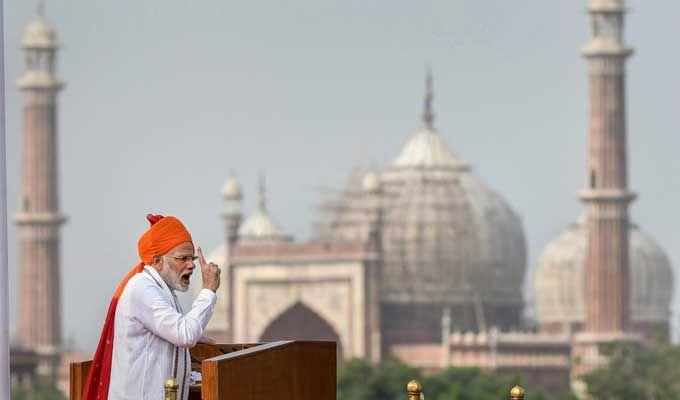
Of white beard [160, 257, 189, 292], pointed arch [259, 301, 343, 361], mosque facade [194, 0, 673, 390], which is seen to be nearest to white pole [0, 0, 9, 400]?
white beard [160, 257, 189, 292]

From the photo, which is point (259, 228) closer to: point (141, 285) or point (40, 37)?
point (40, 37)

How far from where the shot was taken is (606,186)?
182 feet

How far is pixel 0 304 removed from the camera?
18.5 ft

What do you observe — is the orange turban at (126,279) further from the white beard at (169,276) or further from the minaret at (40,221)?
the minaret at (40,221)

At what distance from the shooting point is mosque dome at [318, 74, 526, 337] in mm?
61531

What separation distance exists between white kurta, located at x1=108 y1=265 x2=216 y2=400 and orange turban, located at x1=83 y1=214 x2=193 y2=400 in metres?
0.02

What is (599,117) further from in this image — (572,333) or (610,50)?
(572,333)

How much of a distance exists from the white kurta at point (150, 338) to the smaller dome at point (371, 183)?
55.1 meters

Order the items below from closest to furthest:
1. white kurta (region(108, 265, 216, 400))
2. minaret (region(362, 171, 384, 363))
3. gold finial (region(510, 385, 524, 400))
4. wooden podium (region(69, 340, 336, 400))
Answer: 1. wooden podium (region(69, 340, 336, 400))
2. gold finial (region(510, 385, 524, 400))
3. white kurta (region(108, 265, 216, 400))
4. minaret (region(362, 171, 384, 363))

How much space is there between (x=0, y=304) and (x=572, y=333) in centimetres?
5402

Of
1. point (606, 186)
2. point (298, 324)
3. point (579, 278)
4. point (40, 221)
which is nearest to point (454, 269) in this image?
point (579, 278)

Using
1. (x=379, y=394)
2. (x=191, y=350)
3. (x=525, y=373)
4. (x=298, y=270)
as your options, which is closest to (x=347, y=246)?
(x=298, y=270)

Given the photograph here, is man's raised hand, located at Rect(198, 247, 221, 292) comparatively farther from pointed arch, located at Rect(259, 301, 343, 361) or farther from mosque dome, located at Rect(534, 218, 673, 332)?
mosque dome, located at Rect(534, 218, 673, 332)

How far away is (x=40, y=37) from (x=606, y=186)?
51.5 ft
